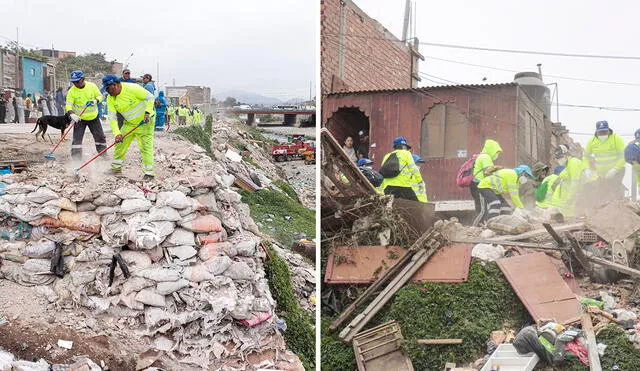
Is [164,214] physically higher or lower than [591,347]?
higher

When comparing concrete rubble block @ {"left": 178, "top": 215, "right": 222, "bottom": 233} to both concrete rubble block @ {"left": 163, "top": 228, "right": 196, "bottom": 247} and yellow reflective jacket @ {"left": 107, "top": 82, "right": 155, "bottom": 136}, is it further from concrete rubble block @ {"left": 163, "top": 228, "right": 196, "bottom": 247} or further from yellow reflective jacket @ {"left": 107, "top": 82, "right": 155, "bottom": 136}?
yellow reflective jacket @ {"left": 107, "top": 82, "right": 155, "bottom": 136}

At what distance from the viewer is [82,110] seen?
649 centimetres

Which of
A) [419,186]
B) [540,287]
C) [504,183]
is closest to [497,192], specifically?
[504,183]

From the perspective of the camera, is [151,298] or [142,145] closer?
[151,298]

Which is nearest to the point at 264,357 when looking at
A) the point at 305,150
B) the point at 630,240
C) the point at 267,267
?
the point at 267,267

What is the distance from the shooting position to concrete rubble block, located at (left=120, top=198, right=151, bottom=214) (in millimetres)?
5828

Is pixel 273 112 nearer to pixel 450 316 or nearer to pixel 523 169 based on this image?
pixel 523 169

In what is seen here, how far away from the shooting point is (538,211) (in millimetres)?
5023

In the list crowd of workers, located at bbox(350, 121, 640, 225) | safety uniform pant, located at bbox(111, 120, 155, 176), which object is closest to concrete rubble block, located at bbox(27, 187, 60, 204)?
safety uniform pant, located at bbox(111, 120, 155, 176)

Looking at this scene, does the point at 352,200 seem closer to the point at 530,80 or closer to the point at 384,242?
the point at 384,242

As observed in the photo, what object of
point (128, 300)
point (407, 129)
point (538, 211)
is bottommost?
point (128, 300)

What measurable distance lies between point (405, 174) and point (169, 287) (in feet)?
6.79

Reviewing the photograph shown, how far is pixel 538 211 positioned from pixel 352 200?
1.34m

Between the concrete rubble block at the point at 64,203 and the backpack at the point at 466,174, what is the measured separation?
315 centimetres
